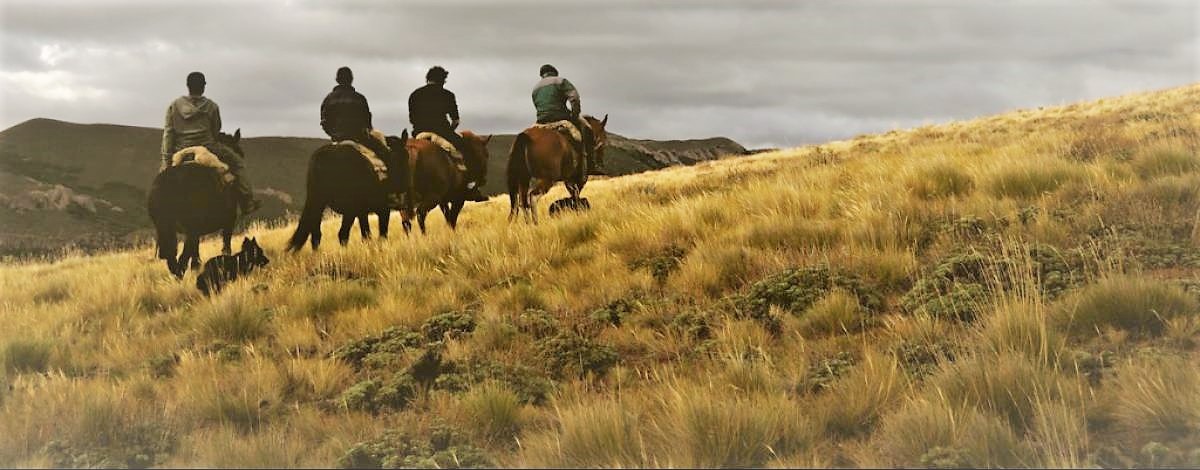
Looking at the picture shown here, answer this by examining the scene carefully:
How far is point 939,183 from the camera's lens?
310 inches

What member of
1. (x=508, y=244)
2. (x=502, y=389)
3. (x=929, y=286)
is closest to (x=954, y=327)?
(x=929, y=286)

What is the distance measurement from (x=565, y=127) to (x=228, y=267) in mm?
5772

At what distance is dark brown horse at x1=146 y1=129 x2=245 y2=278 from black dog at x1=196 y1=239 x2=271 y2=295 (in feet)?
1.98

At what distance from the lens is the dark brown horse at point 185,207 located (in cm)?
802

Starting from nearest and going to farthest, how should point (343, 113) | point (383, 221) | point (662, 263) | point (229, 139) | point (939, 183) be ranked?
point (662, 263) → point (939, 183) → point (229, 139) → point (343, 113) → point (383, 221)

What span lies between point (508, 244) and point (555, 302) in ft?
7.98

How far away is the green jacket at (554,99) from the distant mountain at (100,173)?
233 feet

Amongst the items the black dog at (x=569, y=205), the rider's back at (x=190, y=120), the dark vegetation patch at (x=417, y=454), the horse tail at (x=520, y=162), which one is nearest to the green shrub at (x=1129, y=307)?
the dark vegetation patch at (x=417, y=454)

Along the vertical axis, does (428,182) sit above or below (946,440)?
above

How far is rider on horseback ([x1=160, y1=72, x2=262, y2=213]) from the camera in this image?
8336mm

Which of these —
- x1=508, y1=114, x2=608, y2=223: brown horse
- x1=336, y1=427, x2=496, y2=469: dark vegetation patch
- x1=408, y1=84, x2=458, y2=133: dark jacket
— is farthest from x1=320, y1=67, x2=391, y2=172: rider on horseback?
x1=336, y1=427, x2=496, y2=469: dark vegetation patch

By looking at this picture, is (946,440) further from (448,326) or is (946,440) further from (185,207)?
(185,207)

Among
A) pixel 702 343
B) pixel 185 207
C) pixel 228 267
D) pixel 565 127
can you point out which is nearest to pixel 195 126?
pixel 185 207

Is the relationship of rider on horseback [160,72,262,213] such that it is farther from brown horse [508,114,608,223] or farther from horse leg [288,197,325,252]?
brown horse [508,114,608,223]
